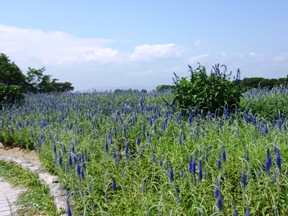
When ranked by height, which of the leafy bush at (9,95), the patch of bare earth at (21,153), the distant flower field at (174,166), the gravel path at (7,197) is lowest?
the gravel path at (7,197)

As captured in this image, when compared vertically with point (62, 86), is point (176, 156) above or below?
below

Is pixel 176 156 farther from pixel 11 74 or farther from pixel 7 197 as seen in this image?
pixel 11 74

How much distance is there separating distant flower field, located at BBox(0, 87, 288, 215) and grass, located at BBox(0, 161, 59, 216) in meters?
0.33

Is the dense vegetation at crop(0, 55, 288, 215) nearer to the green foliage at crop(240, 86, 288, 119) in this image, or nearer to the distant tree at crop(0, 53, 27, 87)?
the green foliage at crop(240, 86, 288, 119)

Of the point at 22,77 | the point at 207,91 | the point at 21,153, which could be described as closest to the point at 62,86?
the point at 22,77

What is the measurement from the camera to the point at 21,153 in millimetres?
8141

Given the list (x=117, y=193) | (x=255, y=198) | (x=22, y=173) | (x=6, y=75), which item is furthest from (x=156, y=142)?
(x=6, y=75)

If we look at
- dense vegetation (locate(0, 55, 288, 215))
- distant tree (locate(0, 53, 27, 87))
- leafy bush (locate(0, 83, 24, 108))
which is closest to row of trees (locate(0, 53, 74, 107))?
distant tree (locate(0, 53, 27, 87))

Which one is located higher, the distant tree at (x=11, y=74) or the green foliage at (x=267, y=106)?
the distant tree at (x=11, y=74)

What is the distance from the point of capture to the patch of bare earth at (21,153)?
7387mm

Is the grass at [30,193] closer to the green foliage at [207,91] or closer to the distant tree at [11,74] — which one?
the green foliage at [207,91]

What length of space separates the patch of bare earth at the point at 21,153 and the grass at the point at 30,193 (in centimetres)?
38

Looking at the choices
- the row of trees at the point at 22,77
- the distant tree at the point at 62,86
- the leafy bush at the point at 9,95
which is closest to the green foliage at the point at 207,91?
the leafy bush at the point at 9,95

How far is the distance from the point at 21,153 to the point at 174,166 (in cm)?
487
